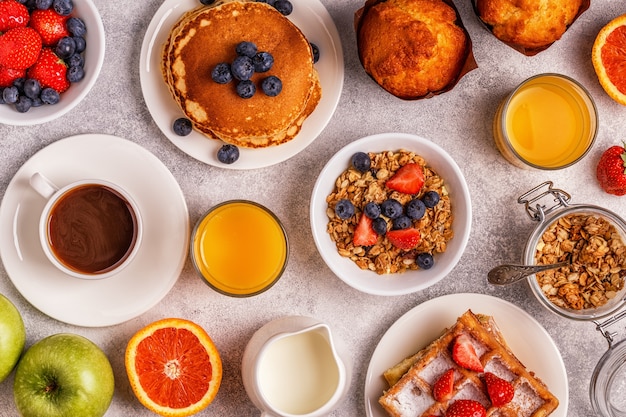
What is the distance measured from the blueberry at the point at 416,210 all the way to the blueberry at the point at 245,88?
2.01 ft

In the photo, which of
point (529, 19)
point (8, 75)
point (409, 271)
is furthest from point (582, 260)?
point (8, 75)

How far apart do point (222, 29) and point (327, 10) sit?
38 centimetres

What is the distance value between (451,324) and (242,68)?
1073mm

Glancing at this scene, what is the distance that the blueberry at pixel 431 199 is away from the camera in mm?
2150

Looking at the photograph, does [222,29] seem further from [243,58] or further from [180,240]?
[180,240]

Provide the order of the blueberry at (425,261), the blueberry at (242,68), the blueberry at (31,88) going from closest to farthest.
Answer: the blueberry at (242,68), the blueberry at (31,88), the blueberry at (425,261)

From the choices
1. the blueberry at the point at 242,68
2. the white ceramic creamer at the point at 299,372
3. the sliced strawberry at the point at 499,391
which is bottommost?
the white ceramic creamer at the point at 299,372

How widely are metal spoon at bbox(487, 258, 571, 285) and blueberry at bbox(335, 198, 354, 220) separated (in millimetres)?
496

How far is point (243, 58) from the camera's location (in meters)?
1.97

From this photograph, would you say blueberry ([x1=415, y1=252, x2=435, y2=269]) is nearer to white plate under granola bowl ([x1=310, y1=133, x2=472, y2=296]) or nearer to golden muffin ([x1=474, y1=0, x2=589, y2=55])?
white plate under granola bowl ([x1=310, y1=133, x2=472, y2=296])

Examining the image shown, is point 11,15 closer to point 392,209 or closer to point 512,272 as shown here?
point 392,209

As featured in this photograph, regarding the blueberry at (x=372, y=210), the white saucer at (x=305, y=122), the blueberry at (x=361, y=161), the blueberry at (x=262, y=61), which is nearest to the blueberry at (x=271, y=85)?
the blueberry at (x=262, y=61)

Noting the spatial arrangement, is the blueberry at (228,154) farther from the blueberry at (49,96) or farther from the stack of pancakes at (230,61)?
the blueberry at (49,96)

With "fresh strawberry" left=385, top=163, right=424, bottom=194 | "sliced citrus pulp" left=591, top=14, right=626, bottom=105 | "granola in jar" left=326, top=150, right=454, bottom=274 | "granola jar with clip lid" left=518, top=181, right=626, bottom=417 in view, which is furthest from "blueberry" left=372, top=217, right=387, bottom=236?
"sliced citrus pulp" left=591, top=14, right=626, bottom=105
